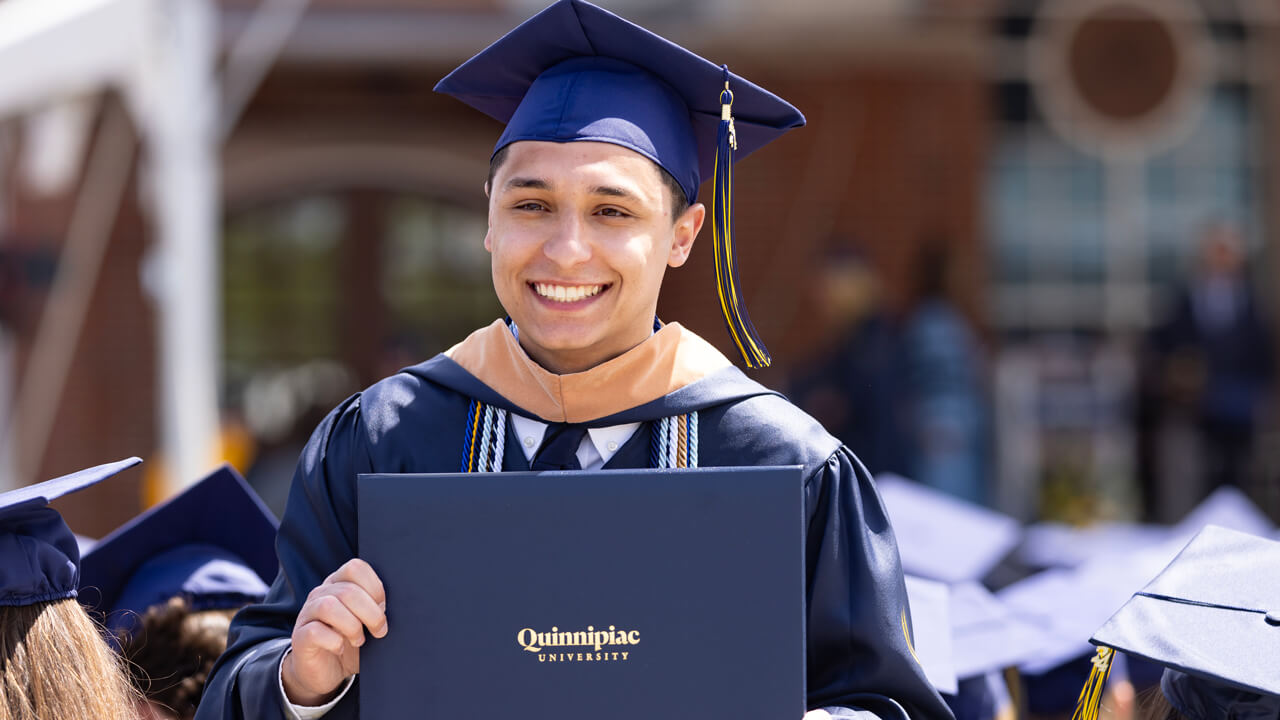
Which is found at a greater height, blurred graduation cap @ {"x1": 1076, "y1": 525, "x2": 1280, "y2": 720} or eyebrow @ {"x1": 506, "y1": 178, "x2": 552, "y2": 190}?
eyebrow @ {"x1": 506, "y1": 178, "x2": 552, "y2": 190}

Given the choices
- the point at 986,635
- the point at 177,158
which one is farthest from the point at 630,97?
the point at 177,158

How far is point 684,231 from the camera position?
206cm

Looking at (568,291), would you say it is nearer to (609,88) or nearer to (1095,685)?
(609,88)

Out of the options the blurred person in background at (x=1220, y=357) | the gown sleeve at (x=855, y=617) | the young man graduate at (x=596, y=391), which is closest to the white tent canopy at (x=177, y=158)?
the young man graduate at (x=596, y=391)

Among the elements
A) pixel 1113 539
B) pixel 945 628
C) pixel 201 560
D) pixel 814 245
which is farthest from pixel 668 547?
pixel 814 245

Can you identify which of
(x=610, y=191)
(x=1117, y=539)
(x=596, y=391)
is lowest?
(x=1117, y=539)

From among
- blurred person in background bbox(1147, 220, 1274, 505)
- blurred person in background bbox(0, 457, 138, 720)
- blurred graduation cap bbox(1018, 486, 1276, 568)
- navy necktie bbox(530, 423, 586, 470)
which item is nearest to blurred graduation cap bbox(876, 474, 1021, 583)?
blurred graduation cap bbox(1018, 486, 1276, 568)

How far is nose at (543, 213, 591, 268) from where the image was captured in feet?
6.16

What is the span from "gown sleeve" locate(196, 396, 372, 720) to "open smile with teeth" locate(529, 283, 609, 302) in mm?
332

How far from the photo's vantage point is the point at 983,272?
8.84 metres

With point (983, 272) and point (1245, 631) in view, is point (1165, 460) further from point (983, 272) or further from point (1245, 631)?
point (1245, 631)

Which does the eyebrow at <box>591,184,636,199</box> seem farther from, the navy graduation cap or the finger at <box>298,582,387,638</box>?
the finger at <box>298,582,387,638</box>

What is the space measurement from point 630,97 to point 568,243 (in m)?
0.25

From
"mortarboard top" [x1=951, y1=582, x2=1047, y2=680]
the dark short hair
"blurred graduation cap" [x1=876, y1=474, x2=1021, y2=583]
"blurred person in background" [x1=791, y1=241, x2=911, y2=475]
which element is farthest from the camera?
"blurred person in background" [x1=791, y1=241, x2=911, y2=475]
